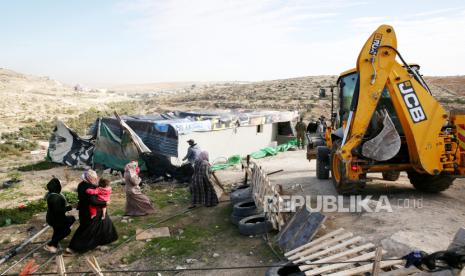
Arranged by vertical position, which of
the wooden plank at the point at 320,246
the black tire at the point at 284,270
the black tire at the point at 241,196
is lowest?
the black tire at the point at 284,270

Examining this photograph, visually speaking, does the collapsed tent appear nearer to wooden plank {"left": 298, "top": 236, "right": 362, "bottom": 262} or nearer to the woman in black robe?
the woman in black robe

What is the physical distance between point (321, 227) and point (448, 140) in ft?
9.85

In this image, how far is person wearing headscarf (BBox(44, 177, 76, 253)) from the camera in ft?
24.7

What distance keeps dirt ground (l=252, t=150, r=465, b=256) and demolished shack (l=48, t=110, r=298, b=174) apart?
4.58 metres

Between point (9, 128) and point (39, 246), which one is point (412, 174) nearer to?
point (39, 246)

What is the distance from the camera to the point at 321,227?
7316mm

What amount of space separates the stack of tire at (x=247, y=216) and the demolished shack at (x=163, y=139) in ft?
13.8

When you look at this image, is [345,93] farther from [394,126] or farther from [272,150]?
[272,150]

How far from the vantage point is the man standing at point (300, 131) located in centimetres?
1905

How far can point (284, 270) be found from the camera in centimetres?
615

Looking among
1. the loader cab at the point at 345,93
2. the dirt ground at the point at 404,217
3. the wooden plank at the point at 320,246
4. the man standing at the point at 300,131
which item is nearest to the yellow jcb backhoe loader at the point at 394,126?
the dirt ground at the point at 404,217

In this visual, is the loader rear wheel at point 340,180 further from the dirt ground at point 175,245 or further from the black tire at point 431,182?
the dirt ground at point 175,245

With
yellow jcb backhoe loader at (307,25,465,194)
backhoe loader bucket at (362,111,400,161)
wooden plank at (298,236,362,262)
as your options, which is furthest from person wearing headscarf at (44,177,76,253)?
backhoe loader bucket at (362,111,400,161)

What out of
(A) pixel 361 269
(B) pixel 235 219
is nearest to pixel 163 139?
(B) pixel 235 219
